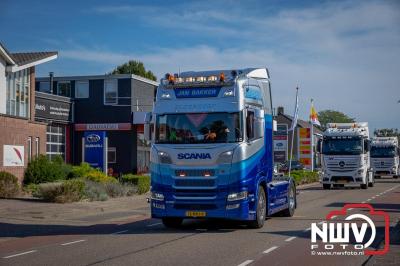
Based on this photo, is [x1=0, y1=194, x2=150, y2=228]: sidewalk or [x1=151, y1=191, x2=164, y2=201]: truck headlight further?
[x1=0, y1=194, x2=150, y2=228]: sidewalk

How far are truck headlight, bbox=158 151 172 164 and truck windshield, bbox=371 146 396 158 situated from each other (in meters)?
39.7

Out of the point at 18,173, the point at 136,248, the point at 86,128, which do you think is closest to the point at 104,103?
the point at 86,128

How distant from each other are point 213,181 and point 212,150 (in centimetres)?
74

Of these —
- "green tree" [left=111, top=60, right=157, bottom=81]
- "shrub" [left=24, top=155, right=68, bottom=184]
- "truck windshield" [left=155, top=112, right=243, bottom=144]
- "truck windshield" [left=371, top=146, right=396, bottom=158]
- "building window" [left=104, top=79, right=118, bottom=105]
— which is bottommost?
"shrub" [left=24, top=155, right=68, bottom=184]

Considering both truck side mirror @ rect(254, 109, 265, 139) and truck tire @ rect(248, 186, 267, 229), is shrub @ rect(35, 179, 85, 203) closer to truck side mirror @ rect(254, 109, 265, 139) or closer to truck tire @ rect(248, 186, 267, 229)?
truck tire @ rect(248, 186, 267, 229)

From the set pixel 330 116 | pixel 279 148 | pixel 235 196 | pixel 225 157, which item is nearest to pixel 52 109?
pixel 279 148

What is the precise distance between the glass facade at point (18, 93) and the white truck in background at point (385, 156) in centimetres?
2995

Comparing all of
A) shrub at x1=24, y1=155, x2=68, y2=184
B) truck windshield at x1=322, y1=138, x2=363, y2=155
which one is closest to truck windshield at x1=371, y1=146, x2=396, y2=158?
truck windshield at x1=322, y1=138, x2=363, y2=155

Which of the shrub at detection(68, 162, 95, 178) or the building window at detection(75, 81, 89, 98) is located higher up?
the building window at detection(75, 81, 89, 98)

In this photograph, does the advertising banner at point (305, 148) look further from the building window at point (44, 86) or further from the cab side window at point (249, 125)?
the cab side window at point (249, 125)

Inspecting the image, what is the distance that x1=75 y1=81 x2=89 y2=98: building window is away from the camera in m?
45.8

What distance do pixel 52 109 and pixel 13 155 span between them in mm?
12956

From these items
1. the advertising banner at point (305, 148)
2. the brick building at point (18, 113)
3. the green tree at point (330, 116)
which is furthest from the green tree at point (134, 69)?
the green tree at point (330, 116)

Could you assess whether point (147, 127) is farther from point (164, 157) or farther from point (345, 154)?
point (345, 154)
